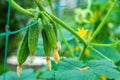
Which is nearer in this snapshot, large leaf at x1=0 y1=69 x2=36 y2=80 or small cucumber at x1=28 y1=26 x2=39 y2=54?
small cucumber at x1=28 y1=26 x2=39 y2=54

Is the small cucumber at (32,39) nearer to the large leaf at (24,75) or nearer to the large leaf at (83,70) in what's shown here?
the large leaf at (83,70)

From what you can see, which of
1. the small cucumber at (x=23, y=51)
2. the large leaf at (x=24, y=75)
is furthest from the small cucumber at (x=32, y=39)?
the large leaf at (x=24, y=75)

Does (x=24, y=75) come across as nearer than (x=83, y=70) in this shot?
No

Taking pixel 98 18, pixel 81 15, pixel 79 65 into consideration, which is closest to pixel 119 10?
pixel 98 18

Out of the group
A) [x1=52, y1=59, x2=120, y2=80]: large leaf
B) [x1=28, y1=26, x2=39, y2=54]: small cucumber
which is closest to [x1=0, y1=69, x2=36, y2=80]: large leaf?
[x1=52, y1=59, x2=120, y2=80]: large leaf

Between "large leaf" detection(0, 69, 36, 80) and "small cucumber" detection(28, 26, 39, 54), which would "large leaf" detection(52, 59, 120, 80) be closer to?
"small cucumber" detection(28, 26, 39, 54)

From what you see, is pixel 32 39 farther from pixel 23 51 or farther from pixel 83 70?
pixel 83 70

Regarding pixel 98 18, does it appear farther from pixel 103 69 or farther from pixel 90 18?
pixel 103 69

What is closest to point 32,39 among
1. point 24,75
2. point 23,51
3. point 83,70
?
point 23,51
